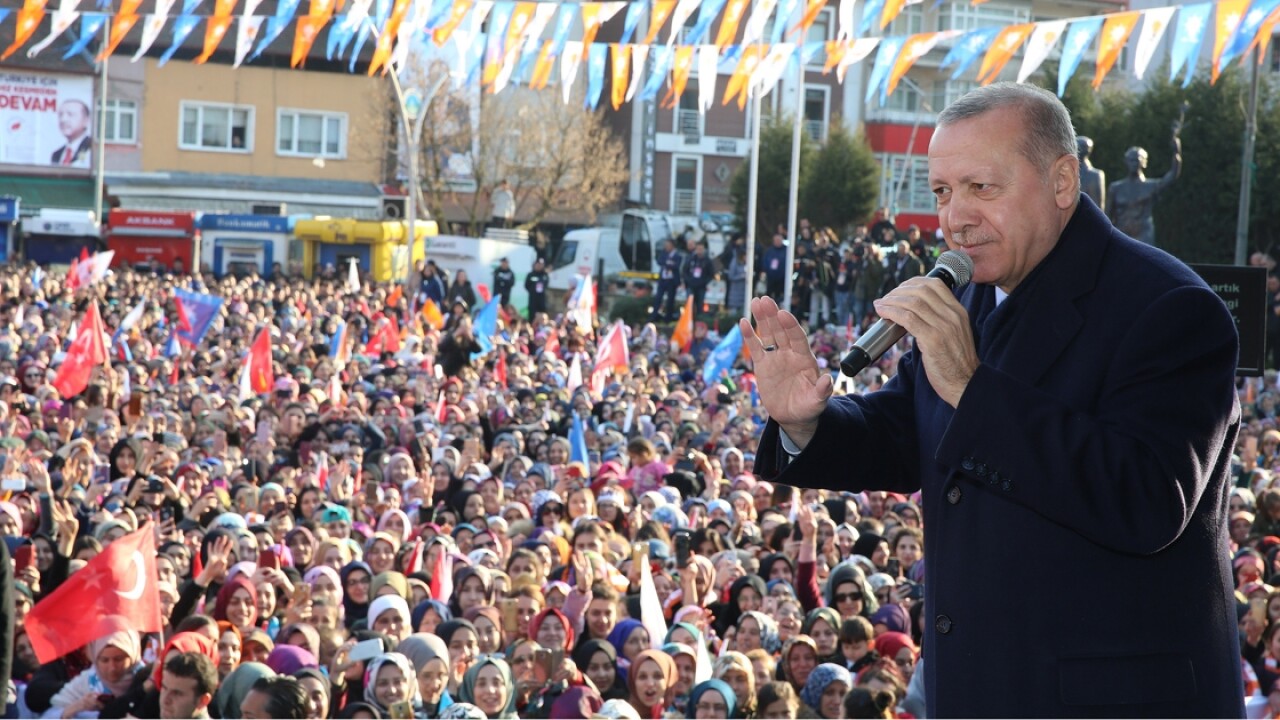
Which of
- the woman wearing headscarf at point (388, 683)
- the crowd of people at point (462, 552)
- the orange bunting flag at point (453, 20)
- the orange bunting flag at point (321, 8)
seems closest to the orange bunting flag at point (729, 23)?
the orange bunting flag at point (453, 20)

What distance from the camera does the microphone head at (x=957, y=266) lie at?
2.68 metres

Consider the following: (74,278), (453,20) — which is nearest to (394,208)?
(74,278)

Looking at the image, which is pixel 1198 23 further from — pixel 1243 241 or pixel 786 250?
pixel 786 250

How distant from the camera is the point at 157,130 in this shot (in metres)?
53.9

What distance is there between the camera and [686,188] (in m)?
57.2

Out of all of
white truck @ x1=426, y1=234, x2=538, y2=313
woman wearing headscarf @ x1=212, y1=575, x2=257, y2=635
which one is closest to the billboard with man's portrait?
white truck @ x1=426, y1=234, x2=538, y2=313

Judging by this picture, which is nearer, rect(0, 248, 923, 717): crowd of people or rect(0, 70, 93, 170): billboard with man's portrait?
rect(0, 248, 923, 717): crowd of people

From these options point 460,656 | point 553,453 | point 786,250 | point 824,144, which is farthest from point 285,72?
point 460,656

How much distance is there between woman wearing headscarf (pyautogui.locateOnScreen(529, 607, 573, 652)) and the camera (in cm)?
876

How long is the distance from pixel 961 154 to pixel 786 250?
2574cm

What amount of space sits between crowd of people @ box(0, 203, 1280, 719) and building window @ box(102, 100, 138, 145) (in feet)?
115

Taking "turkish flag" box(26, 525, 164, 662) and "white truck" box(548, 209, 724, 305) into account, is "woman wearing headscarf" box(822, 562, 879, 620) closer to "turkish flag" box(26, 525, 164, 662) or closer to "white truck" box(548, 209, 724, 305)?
"turkish flag" box(26, 525, 164, 662)

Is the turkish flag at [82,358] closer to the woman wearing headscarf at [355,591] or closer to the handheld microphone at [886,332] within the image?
the woman wearing headscarf at [355,591]

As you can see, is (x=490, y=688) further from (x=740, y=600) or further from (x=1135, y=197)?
(x=1135, y=197)
